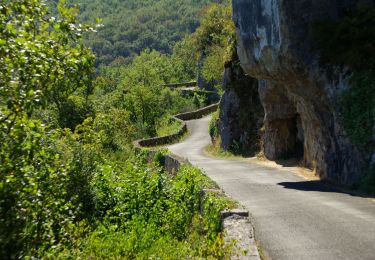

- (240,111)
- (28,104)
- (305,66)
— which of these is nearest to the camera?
(28,104)

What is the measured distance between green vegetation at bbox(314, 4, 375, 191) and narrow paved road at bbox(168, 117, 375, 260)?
1.91m

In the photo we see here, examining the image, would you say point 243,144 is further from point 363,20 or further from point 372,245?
point 372,245

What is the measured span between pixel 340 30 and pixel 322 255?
9.18 m

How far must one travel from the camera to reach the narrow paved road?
27.2 feet

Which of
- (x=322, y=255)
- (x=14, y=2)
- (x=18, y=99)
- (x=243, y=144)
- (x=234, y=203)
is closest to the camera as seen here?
(x=18, y=99)

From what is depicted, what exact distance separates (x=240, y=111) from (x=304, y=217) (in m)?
19.7

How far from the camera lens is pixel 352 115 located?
46.8 feet

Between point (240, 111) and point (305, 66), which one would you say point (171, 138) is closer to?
point (240, 111)

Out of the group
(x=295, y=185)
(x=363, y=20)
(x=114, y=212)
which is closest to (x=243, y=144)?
(x=295, y=185)

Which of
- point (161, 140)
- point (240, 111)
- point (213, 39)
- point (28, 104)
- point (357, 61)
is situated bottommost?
point (161, 140)

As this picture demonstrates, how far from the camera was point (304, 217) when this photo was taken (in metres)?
10.6

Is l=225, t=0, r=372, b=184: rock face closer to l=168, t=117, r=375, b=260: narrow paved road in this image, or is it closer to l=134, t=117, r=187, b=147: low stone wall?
l=168, t=117, r=375, b=260: narrow paved road

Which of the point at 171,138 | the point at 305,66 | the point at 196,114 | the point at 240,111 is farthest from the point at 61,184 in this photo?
the point at 196,114

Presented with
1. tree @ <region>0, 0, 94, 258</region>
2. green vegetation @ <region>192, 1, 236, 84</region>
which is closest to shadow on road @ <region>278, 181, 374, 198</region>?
tree @ <region>0, 0, 94, 258</region>
